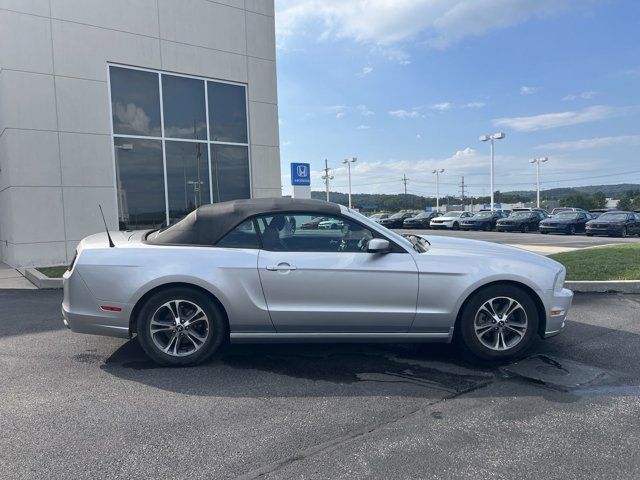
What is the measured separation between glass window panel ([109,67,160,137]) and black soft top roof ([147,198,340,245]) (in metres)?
8.77

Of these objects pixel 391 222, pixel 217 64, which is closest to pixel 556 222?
pixel 391 222

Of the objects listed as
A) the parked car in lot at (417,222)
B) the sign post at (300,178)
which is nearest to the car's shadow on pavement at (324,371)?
the sign post at (300,178)

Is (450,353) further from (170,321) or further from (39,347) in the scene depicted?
(39,347)

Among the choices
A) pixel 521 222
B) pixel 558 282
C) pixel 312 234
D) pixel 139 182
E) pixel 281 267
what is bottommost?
pixel 521 222

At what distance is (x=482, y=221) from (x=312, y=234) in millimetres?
30011

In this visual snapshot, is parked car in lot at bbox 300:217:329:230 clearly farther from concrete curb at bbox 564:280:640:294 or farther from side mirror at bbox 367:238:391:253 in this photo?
concrete curb at bbox 564:280:640:294

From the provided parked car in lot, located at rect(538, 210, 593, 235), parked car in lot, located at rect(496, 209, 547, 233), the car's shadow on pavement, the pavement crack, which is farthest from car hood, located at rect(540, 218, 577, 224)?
the pavement crack

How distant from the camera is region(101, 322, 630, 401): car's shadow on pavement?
3.79m

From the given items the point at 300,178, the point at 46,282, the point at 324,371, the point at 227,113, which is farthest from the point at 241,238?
the point at 227,113

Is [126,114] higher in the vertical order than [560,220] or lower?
higher

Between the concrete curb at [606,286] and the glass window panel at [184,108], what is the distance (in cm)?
993

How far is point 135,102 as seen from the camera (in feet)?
40.4

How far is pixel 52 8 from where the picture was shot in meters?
11.1

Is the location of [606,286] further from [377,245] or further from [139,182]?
[139,182]
